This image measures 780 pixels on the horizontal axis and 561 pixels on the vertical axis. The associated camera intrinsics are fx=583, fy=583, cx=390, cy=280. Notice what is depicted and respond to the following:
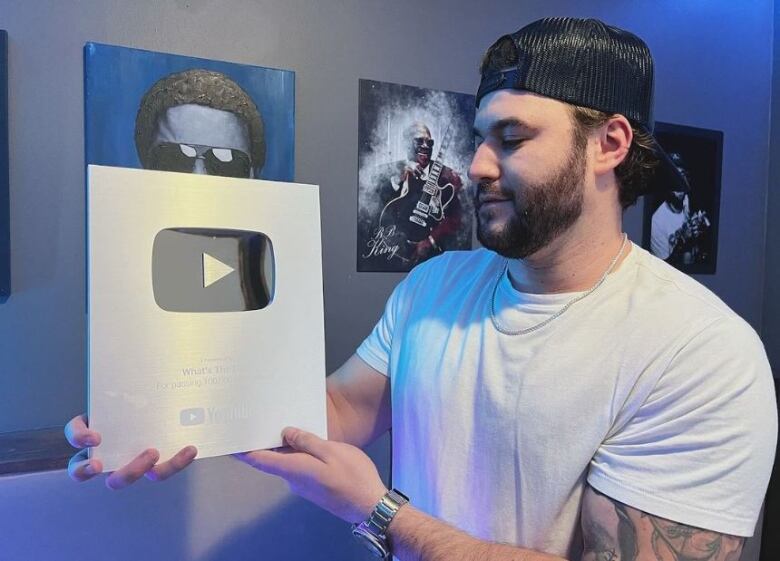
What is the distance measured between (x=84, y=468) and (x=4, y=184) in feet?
2.19

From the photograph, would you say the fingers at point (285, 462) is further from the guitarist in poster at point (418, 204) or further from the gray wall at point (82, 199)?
the guitarist in poster at point (418, 204)

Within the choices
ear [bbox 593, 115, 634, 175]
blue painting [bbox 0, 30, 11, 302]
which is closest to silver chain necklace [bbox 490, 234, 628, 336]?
ear [bbox 593, 115, 634, 175]

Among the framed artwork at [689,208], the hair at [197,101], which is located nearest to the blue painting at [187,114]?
the hair at [197,101]

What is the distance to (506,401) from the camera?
2.37ft

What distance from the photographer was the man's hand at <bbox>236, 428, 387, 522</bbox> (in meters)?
0.67

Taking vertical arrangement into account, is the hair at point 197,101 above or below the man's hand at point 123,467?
above

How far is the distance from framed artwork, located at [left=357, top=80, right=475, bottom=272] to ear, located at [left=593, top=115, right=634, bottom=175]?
2.12 feet

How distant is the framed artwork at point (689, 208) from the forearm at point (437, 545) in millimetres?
1318

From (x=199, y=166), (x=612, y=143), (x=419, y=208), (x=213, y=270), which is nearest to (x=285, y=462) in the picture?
(x=213, y=270)

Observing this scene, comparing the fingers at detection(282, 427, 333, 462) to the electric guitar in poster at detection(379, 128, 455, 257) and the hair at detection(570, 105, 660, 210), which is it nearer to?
the hair at detection(570, 105, 660, 210)

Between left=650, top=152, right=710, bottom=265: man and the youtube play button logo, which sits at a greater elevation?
left=650, top=152, right=710, bottom=265: man

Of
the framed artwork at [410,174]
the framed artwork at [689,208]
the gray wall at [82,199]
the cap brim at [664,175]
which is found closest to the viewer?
the cap brim at [664,175]

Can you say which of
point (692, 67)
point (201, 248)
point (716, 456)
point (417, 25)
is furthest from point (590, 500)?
point (692, 67)

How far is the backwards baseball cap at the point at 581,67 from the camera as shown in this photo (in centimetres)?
74
